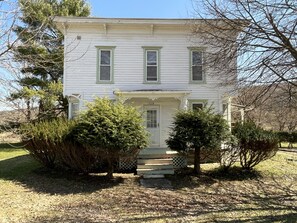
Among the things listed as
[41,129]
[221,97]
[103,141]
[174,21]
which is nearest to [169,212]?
[103,141]

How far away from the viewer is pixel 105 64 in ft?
48.1

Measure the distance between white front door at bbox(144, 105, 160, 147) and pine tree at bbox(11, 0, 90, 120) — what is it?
15.7ft

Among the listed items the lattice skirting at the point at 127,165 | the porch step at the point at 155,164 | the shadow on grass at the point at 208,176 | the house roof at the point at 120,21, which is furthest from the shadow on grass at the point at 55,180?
the house roof at the point at 120,21

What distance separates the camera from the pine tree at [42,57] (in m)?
5.66

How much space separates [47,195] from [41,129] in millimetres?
3141

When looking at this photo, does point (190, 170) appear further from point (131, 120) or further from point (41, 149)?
point (41, 149)

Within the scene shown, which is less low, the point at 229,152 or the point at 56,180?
the point at 229,152

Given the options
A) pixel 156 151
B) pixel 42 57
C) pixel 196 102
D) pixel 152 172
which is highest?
pixel 42 57

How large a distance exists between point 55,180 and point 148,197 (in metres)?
3.78

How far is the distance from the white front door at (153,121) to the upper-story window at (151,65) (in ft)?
4.61

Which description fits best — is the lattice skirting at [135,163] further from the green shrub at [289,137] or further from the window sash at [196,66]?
the green shrub at [289,137]

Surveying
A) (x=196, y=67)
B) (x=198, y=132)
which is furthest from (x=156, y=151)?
(x=196, y=67)

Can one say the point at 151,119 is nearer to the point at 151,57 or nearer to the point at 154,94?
the point at 154,94

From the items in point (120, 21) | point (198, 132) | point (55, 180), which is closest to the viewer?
point (55, 180)
